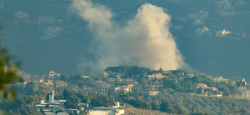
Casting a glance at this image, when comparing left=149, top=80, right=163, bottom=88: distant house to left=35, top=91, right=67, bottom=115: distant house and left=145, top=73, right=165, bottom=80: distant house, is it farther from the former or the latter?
left=35, top=91, right=67, bottom=115: distant house

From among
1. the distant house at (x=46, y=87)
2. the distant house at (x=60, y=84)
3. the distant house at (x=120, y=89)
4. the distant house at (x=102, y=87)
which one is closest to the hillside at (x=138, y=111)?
the distant house at (x=46, y=87)

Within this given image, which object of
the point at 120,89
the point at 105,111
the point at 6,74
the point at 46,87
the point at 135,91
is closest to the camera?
the point at 6,74

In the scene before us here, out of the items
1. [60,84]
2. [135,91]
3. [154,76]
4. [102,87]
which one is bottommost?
[135,91]

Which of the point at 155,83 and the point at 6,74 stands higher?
the point at 155,83

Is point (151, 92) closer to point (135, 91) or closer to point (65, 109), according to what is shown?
point (135, 91)

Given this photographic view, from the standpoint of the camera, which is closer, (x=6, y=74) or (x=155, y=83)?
(x=6, y=74)

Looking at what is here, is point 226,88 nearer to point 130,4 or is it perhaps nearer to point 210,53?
point 210,53

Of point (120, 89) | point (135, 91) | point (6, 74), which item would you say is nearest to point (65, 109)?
point (135, 91)

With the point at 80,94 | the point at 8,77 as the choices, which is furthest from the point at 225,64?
the point at 8,77
